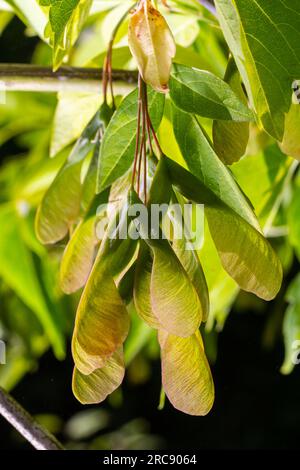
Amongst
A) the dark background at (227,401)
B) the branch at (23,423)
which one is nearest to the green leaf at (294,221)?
the branch at (23,423)

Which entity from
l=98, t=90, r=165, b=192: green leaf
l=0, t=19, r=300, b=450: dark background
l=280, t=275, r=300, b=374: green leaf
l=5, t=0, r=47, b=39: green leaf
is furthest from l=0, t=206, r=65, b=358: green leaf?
l=0, t=19, r=300, b=450: dark background

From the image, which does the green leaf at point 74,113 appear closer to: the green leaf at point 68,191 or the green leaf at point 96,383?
the green leaf at point 68,191

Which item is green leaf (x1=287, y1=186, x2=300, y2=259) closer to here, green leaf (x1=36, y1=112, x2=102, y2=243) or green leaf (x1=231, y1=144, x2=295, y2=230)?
green leaf (x1=231, y1=144, x2=295, y2=230)

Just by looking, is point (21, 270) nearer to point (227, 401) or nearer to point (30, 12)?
point (30, 12)

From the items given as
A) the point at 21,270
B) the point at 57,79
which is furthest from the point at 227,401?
the point at 57,79

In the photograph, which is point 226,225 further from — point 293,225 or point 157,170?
point 293,225

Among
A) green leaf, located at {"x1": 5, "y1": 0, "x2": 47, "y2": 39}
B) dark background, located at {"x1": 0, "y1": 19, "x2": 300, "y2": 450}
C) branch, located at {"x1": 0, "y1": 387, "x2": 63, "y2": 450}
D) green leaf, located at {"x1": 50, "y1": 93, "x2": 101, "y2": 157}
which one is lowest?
dark background, located at {"x1": 0, "y1": 19, "x2": 300, "y2": 450}

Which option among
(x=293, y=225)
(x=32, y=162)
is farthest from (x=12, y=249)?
(x=293, y=225)
